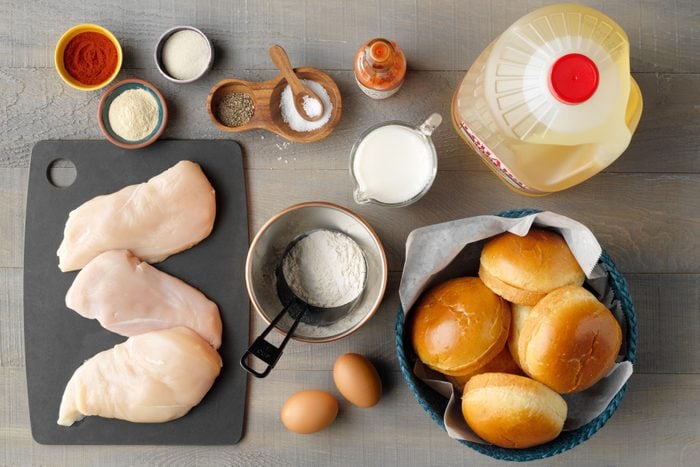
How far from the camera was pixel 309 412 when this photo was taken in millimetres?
1014

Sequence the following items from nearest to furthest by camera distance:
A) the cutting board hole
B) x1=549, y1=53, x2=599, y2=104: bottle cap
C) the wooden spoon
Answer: x1=549, y1=53, x2=599, y2=104: bottle cap → the wooden spoon → the cutting board hole

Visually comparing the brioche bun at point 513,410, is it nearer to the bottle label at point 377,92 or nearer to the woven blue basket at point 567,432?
the woven blue basket at point 567,432

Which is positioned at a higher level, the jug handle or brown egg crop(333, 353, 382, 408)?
the jug handle

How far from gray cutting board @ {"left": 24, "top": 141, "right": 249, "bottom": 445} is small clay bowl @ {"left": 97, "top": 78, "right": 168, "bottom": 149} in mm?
24

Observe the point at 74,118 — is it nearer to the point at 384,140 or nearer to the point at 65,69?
the point at 65,69

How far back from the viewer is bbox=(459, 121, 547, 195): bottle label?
0.95 m

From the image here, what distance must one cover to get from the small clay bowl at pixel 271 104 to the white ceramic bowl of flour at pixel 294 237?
0.14 m

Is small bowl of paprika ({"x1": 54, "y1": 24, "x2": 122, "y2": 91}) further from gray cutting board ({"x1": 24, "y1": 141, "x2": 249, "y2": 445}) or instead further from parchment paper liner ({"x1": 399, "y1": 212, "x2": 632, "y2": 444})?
parchment paper liner ({"x1": 399, "y1": 212, "x2": 632, "y2": 444})

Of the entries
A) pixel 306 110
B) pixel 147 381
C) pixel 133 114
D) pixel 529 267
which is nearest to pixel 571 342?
pixel 529 267

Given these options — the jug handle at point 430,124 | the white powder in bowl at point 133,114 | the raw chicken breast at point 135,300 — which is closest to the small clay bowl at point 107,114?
the white powder in bowl at point 133,114

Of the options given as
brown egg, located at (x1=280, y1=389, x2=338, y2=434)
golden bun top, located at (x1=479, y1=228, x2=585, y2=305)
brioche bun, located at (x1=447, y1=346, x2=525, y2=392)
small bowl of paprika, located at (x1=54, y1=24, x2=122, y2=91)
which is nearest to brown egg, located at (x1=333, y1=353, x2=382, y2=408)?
brown egg, located at (x1=280, y1=389, x2=338, y2=434)

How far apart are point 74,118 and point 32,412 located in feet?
1.75

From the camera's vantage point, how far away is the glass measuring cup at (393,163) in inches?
39.5

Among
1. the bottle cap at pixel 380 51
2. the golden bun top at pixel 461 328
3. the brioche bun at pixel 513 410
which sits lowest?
the brioche bun at pixel 513 410
